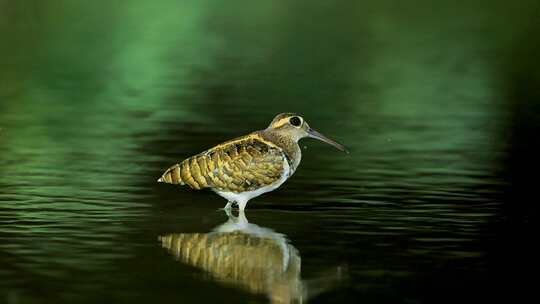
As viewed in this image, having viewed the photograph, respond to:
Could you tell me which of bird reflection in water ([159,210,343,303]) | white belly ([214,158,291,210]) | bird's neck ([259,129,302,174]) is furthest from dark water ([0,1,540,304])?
bird's neck ([259,129,302,174])

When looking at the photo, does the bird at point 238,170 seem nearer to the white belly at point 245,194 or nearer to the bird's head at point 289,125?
the white belly at point 245,194

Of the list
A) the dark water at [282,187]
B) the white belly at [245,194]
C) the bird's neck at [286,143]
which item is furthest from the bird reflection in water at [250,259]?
the bird's neck at [286,143]

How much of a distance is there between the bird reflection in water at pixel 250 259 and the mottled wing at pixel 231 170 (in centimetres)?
49

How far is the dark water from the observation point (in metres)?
12.6

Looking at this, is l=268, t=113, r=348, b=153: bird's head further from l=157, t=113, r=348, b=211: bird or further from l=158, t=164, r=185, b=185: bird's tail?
l=158, t=164, r=185, b=185: bird's tail

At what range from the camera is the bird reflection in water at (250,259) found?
12.2m

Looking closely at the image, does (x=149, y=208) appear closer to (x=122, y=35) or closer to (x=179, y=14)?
(x=122, y=35)

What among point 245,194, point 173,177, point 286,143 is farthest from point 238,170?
point 286,143

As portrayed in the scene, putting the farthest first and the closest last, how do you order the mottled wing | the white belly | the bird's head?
the bird's head < the white belly < the mottled wing

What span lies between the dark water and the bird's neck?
1.91 ft

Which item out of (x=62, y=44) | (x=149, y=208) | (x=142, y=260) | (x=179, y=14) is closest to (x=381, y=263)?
(x=142, y=260)

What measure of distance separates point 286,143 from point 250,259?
3.37 m

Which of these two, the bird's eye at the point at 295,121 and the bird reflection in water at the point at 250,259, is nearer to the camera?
the bird reflection in water at the point at 250,259

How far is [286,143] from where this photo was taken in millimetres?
16562
